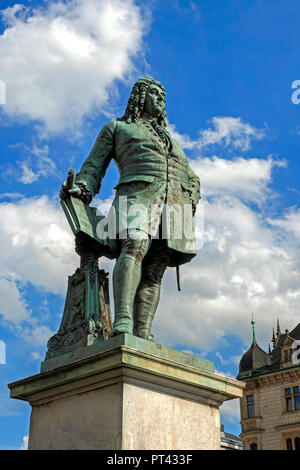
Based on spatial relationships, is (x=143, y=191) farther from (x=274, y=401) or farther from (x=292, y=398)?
(x=274, y=401)

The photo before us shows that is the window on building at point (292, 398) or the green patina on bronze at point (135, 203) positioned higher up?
the window on building at point (292, 398)

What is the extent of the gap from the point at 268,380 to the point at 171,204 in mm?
42618

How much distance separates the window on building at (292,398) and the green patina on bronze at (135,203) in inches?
1608

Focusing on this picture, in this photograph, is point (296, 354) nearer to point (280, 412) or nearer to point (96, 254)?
point (280, 412)

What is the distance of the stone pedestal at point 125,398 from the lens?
5.07m

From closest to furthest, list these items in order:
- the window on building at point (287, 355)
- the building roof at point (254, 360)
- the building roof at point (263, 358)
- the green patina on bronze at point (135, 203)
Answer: the green patina on bronze at point (135, 203), the window on building at point (287, 355), the building roof at point (263, 358), the building roof at point (254, 360)

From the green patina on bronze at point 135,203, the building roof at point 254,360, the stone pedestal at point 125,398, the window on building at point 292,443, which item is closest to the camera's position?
the stone pedestal at point 125,398

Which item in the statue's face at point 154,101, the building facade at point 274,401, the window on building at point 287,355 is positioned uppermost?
the window on building at point 287,355

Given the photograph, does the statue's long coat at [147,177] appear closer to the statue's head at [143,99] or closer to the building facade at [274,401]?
the statue's head at [143,99]

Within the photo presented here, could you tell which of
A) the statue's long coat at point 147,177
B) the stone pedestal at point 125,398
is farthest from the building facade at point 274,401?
the stone pedestal at point 125,398

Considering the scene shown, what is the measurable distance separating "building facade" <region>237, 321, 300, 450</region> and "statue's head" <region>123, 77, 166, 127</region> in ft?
133

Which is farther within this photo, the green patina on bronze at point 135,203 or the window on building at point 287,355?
the window on building at point 287,355
